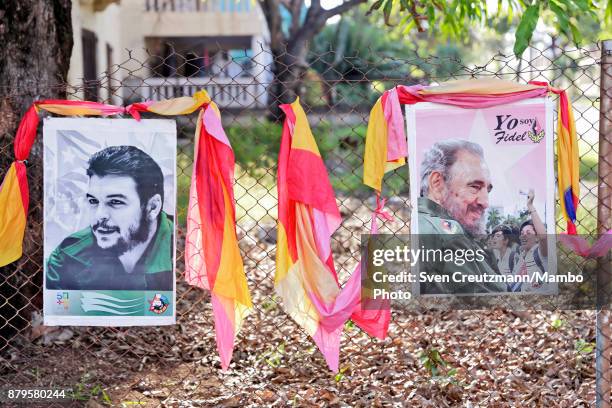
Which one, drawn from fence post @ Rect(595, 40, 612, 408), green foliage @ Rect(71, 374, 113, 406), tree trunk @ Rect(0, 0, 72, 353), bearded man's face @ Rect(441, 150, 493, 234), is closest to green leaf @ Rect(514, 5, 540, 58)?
fence post @ Rect(595, 40, 612, 408)

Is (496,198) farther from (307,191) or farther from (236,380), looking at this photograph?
(236,380)

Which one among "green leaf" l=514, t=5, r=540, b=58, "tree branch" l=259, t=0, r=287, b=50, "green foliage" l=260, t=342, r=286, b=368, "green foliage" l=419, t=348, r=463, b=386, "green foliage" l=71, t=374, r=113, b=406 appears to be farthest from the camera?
"tree branch" l=259, t=0, r=287, b=50

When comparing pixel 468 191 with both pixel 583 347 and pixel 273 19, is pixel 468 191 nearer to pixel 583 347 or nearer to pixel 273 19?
pixel 583 347

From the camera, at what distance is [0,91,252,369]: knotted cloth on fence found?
3.10 meters

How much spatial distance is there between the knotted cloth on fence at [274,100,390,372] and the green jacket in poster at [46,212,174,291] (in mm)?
467

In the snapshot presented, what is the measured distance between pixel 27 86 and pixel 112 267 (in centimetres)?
116

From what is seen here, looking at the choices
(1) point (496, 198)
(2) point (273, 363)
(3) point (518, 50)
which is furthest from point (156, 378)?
(3) point (518, 50)

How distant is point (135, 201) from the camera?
3.13m

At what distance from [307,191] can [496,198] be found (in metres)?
0.75

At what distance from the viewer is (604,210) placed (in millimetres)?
3170

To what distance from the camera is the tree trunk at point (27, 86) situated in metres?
3.75

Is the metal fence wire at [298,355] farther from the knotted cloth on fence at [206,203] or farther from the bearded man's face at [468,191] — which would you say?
the bearded man's face at [468,191]

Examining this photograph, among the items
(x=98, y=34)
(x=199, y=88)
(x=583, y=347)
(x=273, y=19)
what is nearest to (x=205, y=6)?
(x=273, y=19)

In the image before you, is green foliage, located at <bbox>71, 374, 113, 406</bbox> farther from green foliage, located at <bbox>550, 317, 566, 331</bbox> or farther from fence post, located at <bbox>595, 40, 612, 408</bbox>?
green foliage, located at <bbox>550, 317, 566, 331</bbox>
